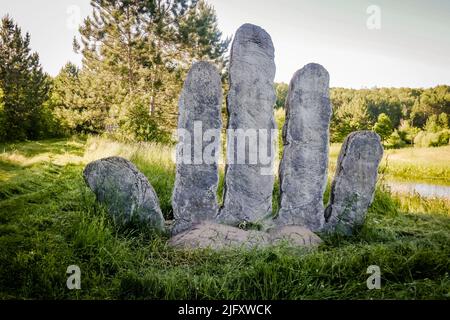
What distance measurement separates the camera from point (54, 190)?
20.8 feet

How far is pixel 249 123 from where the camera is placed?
5.06 meters

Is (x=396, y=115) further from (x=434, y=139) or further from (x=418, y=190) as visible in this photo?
(x=418, y=190)

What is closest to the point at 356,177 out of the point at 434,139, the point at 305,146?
the point at 305,146

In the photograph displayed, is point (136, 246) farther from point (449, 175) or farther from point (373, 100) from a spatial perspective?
point (373, 100)

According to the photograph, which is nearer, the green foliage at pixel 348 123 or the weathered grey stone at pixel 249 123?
the weathered grey stone at pixel 249 123

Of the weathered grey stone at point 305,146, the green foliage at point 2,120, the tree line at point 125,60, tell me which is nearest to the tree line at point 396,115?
the tree line at point 125,60

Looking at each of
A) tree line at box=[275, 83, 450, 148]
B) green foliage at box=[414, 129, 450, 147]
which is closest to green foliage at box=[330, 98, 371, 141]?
tree line at box=[275, 83, 450, 148]

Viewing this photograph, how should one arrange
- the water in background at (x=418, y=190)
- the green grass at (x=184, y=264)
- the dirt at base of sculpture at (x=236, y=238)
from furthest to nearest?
1. the water in background at (x=418, y=190)
2. the dirt at base of sculpture at (x=236, y=238)
3. the green grass at (x=184, y=264)

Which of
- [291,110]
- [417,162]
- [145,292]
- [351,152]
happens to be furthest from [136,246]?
[417,162]

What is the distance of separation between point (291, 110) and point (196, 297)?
326cm

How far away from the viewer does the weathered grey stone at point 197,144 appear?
488 cm

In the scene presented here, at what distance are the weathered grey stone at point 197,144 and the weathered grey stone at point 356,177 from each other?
6.52 ft

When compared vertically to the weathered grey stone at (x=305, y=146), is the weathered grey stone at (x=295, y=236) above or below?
below

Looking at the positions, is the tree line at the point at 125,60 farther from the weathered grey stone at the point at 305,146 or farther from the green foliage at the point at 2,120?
the weathered grey stone at the point at 305,146
